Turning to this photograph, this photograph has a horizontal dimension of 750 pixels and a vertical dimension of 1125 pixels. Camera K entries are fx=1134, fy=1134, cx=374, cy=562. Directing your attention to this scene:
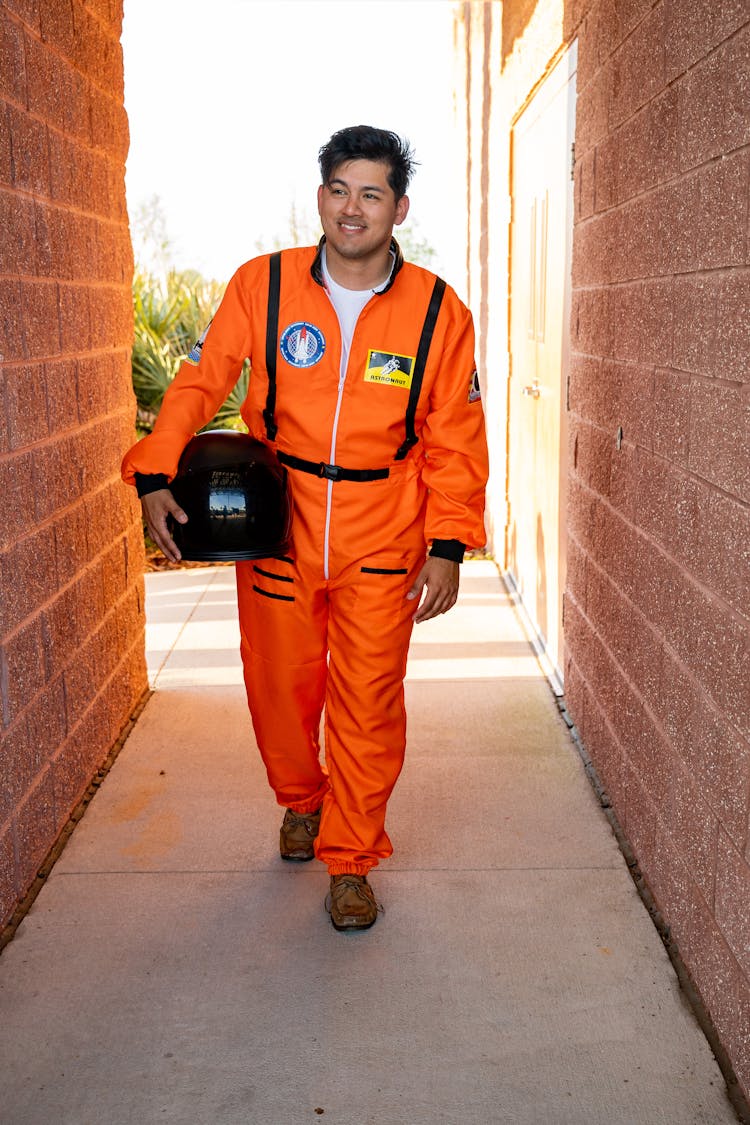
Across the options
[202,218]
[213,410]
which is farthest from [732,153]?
[202,218]

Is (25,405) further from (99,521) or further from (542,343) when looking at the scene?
(542,343)

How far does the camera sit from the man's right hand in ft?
8.89

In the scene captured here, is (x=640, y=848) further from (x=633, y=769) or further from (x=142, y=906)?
(x=142, y=906)

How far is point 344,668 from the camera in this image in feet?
9.36

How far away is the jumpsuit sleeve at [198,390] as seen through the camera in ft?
8.93

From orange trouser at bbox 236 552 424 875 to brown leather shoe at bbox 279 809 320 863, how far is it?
21 centimetres

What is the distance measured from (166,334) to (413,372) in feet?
22.8

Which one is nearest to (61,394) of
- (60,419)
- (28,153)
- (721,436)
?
(60,419)

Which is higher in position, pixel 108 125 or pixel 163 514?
pixel 108 125

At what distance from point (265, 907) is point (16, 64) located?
2181mm

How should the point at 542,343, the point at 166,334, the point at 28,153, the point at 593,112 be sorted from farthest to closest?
the point at 166,334, the point at 542,343, the point at 593,112, the point at 28,153

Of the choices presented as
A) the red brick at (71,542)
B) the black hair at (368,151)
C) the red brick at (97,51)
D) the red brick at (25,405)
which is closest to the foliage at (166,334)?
the red brick at (97,51)

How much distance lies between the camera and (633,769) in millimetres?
3105

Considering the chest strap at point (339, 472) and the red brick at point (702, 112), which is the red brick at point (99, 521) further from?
the red brick at point (702, 112)
